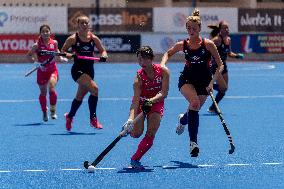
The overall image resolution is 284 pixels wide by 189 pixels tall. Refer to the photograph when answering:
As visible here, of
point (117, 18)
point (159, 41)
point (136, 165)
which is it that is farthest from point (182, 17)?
point (136, 165)

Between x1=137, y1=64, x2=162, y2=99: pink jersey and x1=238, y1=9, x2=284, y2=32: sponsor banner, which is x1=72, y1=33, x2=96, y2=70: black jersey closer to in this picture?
x1=137, y1=64, x2=162, y2=99: pink jersey

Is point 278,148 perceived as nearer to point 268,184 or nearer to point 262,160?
point 262,160

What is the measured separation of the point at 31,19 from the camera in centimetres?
3719

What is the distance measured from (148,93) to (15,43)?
2732cm

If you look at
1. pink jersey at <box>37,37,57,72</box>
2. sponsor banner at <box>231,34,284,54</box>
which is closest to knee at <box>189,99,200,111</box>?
pink jersey at <box>37,37,57,72</box>

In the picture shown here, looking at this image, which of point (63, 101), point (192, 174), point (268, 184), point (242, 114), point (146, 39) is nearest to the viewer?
point (268, 184)

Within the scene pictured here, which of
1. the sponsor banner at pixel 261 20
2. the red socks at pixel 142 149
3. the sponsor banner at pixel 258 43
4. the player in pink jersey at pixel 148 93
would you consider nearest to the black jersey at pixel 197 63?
the player in pink jersey at pixel 148 93

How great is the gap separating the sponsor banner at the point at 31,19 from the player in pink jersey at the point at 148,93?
89.3ft

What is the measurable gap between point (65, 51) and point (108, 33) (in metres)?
23.3

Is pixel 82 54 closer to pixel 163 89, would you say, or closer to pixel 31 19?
pixel 163 89

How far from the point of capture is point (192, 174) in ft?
31.6

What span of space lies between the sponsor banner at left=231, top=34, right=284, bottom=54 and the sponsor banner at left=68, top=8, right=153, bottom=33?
4264 mm

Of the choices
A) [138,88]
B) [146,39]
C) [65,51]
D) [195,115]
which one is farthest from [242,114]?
[146,39]

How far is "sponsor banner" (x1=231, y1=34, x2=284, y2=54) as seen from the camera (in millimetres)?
37844
